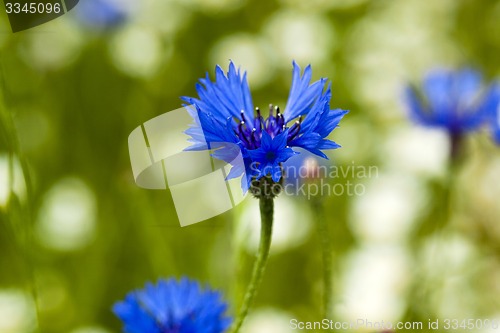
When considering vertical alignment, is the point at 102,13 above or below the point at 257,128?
above

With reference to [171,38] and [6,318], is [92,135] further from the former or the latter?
[6,318]

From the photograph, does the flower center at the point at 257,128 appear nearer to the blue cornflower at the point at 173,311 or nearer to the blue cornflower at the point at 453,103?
the blue cornflower at the point at 173,311

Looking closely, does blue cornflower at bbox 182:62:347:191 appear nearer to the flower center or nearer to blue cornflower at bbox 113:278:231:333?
the flower center

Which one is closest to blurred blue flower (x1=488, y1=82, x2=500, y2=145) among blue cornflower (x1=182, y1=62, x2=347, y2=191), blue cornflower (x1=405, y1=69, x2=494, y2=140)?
blue cornflower (x1=405, y1=69, x2=494, y2=140)

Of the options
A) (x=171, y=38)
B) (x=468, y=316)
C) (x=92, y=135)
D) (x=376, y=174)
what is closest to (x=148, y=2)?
(x=171, y=38)

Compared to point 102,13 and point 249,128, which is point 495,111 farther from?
point 102,13

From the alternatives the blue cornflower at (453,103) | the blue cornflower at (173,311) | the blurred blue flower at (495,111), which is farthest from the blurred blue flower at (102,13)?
the blue cornflower at (173,311)

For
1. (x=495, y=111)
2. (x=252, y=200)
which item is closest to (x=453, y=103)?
(x=495, y=111)
